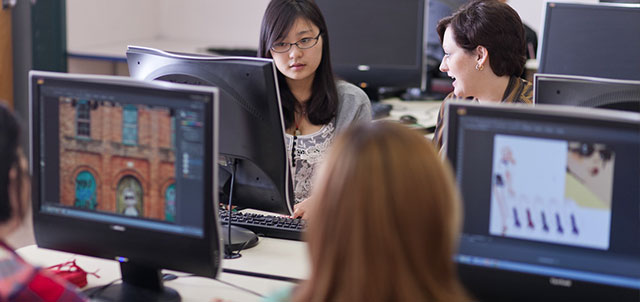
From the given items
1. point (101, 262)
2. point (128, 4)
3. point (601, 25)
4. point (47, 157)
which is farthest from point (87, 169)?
point (128, 4)

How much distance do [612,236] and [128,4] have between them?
414cm

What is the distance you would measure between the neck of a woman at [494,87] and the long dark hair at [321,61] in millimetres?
436

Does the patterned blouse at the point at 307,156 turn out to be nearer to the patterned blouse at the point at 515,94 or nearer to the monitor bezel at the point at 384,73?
the patterned blouse at the point at 515,94

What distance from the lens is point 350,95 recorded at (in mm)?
2398

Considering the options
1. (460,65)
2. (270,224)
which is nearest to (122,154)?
(270,224)

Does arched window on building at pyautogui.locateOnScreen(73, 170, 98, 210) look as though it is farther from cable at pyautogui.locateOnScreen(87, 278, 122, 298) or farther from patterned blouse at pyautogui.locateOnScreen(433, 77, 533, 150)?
patterned blouse at pyautogui.locateOnScreen(433, 77, 533, 150)

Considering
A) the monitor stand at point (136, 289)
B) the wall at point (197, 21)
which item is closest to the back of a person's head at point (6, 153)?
the monitor stand at point (136, 289)

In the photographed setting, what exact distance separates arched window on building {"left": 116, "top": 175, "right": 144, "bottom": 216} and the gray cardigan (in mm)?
947

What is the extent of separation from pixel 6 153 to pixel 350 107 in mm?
1343

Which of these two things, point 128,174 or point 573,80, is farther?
point 573,80

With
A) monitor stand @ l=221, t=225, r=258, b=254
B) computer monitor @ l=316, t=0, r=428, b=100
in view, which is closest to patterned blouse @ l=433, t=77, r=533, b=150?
monitor stand @ l=221, t=225, r=258, b=254

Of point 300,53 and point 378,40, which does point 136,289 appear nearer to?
point 300,53

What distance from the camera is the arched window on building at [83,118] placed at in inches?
59.5

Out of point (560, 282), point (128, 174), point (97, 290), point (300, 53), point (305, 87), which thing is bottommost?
point (97, 290)
